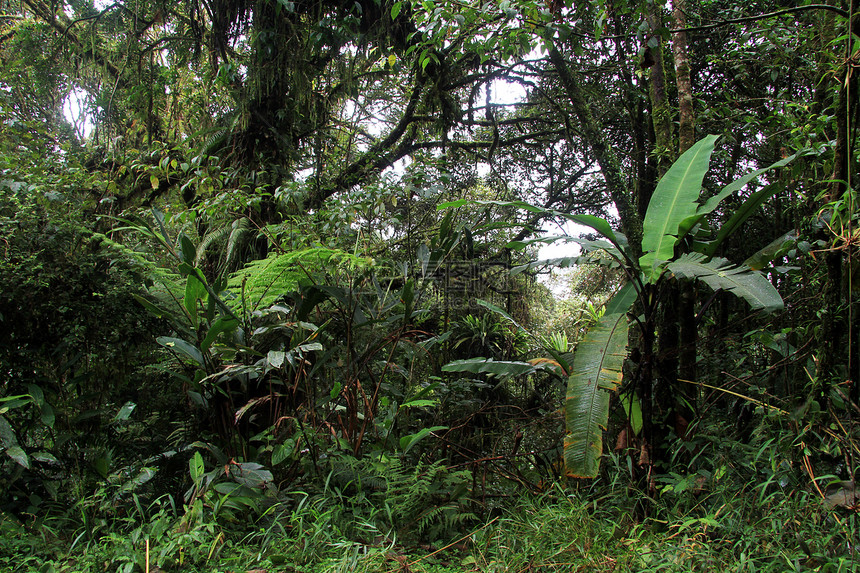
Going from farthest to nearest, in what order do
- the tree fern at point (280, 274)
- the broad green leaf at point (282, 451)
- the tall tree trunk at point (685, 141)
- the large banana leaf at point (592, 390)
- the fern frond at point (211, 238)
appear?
the fern frond at point (211, 238) → the tall tree trunk at point (685, 141) → the tree fern at point (280, 274) → the broad green leaf at point (282, 451) → the large banana leaf at point (592, 390)

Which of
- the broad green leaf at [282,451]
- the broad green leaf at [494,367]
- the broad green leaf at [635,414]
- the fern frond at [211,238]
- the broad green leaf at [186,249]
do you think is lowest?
the broad green leaf at [635,414]

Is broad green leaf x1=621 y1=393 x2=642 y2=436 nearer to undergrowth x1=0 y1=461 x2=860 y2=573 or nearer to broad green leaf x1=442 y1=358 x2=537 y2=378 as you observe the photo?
undergrowth x1=0 y1=461 x2=860 y2=573

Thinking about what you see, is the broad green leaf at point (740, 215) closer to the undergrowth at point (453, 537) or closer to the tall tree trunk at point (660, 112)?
the undergrowth at point (453, 537)

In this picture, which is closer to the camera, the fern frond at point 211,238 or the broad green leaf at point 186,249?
the broad green leaf at point 186,249

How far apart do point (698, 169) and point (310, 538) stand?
7.63 feet

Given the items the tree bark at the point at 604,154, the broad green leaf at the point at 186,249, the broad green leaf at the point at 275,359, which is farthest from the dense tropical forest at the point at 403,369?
the tree bark at the point at 604,154

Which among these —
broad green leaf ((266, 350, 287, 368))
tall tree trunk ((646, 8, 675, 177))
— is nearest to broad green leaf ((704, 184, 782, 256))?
tall tree trunk ((646, 8, 675, 177))

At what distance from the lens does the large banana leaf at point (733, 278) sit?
1.68 metres

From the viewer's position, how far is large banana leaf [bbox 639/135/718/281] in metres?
2.04

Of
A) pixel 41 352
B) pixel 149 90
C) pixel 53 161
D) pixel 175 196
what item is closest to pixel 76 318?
pixel 41 352

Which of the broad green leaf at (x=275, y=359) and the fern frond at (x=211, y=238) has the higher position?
the fern frond at (x=211, y=238)

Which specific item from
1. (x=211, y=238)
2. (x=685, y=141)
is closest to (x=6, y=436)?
(x=211, y=238)

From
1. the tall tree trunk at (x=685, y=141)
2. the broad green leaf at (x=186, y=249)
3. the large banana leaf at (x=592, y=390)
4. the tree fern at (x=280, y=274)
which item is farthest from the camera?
the tall tree trunk at (x=685, y=141)

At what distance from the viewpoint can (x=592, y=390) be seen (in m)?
1.90
